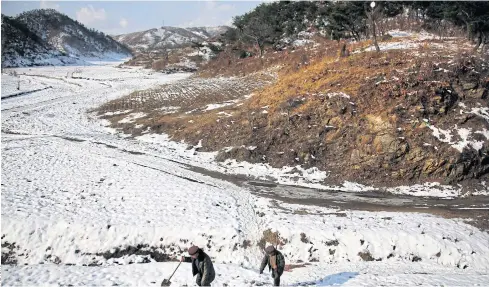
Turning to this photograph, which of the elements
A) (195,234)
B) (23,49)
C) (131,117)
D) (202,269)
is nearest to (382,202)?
(195,234)

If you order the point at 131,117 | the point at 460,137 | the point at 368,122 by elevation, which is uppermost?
the point at 131,117

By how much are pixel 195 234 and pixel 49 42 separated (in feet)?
533

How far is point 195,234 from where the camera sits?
13367mm

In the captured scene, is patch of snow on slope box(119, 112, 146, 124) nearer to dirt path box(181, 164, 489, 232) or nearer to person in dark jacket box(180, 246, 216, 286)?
dirt path box(181, 164, 489, 232)

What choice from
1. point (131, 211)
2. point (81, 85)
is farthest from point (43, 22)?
point (131, 211)

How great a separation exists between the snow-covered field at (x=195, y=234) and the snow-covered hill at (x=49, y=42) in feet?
289

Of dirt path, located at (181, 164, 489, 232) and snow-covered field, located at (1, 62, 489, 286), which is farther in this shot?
dirt path, located at (181, 164, 489, 232)

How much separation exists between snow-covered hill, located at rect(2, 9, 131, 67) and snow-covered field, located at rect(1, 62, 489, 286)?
289ft

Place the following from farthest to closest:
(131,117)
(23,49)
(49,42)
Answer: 1. (49,42)
2. (23,49)
3. (131,117)

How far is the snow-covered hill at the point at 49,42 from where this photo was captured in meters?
96.5

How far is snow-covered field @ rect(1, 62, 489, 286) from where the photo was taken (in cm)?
1124

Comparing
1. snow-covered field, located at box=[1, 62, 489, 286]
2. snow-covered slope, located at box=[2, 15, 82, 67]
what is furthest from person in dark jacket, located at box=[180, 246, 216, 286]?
snow-covered slope, located at box=[2, 15, 82, 67]

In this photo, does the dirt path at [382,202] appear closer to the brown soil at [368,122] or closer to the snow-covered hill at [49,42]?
the brown soil at [368,122]

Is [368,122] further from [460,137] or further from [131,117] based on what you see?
[131,117]
